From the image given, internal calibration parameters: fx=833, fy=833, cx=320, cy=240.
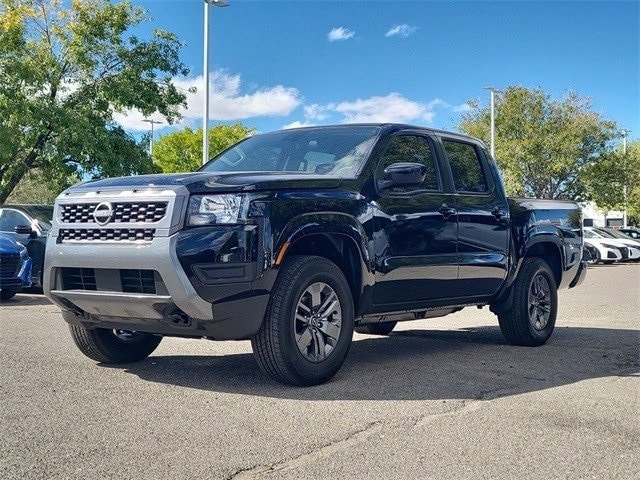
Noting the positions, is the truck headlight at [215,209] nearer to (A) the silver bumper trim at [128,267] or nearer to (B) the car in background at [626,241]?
(A) the silver bumper trim at [128,267]

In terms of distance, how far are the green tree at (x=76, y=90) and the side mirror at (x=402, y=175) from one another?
1759 centimetres

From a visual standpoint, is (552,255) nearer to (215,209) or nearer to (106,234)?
(215,209)

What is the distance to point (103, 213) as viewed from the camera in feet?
17.7

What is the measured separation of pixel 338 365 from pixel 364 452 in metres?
1.71

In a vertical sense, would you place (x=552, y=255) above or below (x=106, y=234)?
below

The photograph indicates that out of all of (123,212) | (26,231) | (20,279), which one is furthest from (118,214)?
(26,231)

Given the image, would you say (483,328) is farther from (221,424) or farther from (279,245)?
(221,424)

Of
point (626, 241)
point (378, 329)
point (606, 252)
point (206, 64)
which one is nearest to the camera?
point (378, 329)

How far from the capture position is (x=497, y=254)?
24.2 feet

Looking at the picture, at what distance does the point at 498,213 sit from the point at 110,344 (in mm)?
3566

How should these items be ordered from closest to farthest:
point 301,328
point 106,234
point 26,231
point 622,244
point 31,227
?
point 106,234 < point 301,328 < point 26,231 < point 31,227 < point 622,244

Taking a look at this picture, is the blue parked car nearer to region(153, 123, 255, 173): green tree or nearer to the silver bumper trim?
the silver bumper trim

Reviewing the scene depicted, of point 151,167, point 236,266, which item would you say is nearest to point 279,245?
point 236,266

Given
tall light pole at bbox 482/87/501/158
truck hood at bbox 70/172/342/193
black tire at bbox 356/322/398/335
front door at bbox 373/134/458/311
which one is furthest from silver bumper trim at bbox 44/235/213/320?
tall light pole at bbox 482/87/501/158
